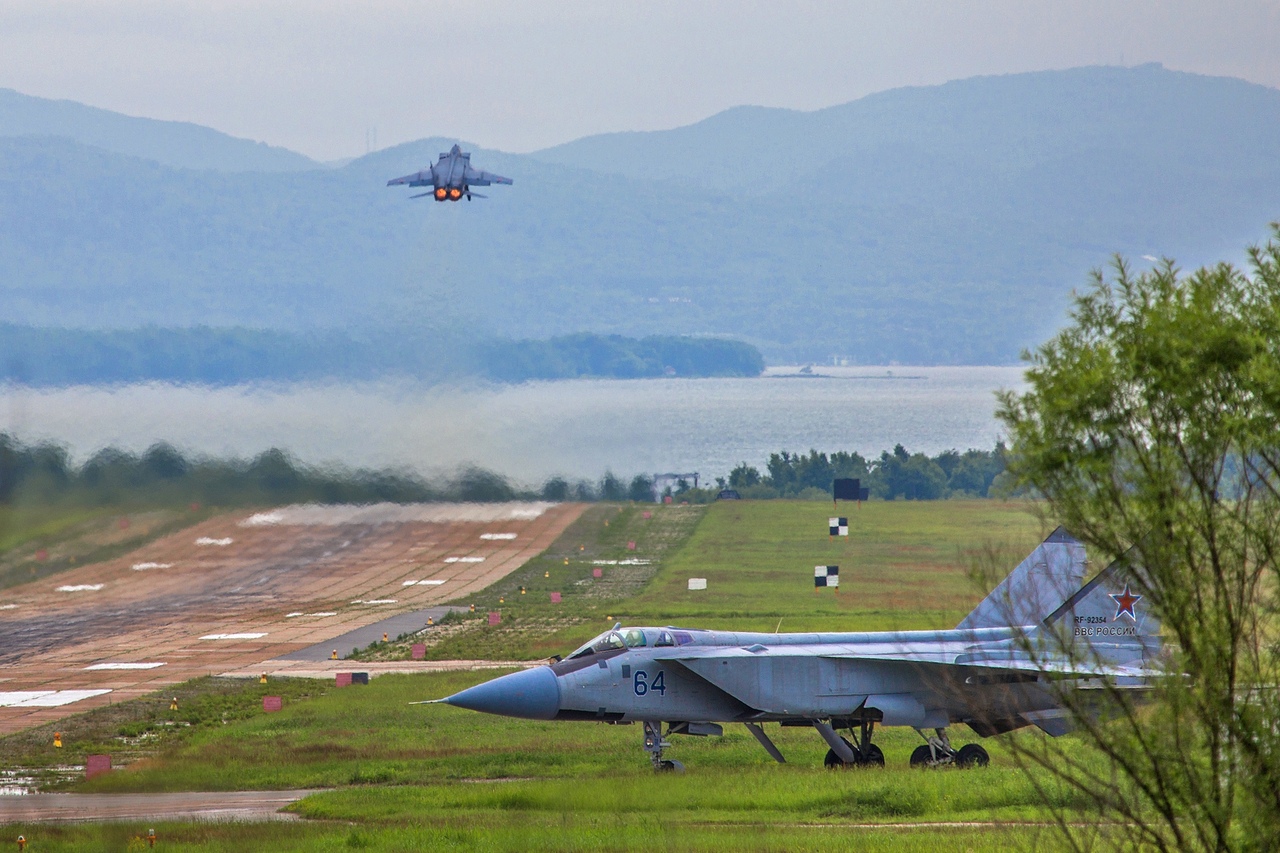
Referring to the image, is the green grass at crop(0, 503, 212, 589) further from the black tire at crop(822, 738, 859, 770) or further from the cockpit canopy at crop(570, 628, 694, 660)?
the black tire at crop(822, 738, 859, 770)

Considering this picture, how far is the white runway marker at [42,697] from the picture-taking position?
120 feet

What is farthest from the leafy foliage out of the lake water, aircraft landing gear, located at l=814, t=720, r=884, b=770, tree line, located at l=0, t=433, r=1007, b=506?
the lake water

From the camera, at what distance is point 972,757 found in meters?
25.4

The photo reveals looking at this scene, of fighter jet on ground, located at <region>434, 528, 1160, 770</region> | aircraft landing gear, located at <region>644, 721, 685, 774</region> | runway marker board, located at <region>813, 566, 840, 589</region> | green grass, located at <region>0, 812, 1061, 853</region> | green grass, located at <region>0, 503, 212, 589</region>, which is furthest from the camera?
runway marker board, located at <region>813, 566, 840, 589</region>

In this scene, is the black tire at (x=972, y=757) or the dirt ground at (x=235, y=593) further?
the dirt ground at (x=235, y=593)

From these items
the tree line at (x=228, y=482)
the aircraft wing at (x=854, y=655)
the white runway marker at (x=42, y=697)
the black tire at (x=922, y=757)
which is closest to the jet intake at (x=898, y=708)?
the black tire at (x=922, y=757)

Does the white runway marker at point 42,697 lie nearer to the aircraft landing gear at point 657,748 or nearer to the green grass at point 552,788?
the green grass at point 552,788

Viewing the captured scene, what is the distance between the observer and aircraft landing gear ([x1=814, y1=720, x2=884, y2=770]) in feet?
83.5

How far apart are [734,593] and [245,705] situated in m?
28.0

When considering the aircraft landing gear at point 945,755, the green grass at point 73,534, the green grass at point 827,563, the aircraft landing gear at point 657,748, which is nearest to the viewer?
Result: the aircraft landing gear at point 657,748

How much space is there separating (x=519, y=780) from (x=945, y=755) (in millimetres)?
8086

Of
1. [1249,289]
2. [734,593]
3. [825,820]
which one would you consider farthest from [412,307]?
[1249,289]

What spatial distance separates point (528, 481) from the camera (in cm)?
7569

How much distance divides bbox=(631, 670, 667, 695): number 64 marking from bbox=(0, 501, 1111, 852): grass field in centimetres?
147
